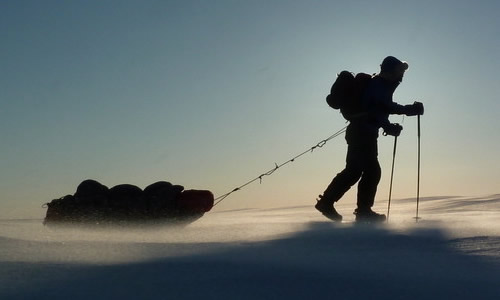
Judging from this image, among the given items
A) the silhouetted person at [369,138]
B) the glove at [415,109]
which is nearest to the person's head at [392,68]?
the silhouetted person at [369,138]

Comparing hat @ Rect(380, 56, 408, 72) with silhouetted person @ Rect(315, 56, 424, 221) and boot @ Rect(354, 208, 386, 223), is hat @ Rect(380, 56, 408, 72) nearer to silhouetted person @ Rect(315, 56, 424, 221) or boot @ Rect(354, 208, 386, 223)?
silhouetted person @ Rect(315, 56, 424, 221)

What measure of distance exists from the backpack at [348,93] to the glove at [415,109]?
19.2 inches

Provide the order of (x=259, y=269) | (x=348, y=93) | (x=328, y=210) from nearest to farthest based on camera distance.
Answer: (x=259, y=269) < (x=348, y=93) < (x=328, y=210)

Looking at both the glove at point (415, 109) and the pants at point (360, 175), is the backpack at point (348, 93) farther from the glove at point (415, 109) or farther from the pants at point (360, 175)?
the glove at point (415, 109)

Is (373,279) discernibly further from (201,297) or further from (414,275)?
(201,297)

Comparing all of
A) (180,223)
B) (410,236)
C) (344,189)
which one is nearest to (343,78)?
Answer: (344,189)

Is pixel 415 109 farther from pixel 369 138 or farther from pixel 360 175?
pixel 360 175

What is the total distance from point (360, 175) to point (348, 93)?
88 centimetres

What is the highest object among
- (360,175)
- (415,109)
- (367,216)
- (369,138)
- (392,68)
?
(392,68)

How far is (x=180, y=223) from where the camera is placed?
6336 millimetres

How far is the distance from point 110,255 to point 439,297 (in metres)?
1.49

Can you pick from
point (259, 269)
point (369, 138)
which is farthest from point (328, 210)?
point (259, 269)

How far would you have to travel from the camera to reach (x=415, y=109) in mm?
6262

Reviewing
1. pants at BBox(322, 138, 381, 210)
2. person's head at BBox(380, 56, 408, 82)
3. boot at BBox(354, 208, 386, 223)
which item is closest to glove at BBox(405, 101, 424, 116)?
person's head at BBox(380, 56, 408, 82)
